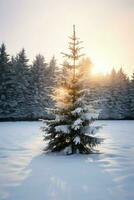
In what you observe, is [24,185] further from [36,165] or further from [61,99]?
[61,99]

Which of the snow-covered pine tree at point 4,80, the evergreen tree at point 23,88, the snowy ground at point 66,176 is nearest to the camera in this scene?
the snowy ground at point 66,176

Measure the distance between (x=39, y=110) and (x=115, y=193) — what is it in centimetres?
5029

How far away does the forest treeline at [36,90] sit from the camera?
53469 millimetres

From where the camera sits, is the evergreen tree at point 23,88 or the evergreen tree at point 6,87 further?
the evergreen tree at point 23,88

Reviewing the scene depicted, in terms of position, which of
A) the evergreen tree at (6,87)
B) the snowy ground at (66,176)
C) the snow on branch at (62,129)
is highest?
the evergreen tree at (6,87)

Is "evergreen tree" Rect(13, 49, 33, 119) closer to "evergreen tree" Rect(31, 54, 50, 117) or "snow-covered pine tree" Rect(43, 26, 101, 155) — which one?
"evergreen tree" Rect(31, 54, 50, 117)

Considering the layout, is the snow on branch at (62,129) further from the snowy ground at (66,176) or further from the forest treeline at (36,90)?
the forest treeline at (36,90)

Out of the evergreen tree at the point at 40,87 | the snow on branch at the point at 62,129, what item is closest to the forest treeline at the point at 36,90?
the evergreen tree at the point at 40,87

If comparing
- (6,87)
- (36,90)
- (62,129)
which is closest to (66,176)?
(62,129)

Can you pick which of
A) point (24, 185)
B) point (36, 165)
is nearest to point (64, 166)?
point (36, 165)

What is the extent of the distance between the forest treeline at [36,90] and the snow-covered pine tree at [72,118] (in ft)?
97.6

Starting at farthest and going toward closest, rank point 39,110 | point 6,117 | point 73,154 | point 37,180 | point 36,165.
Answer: point 39,110 < point 6,117 < point 73,154 < point 36,165 < point 37,180

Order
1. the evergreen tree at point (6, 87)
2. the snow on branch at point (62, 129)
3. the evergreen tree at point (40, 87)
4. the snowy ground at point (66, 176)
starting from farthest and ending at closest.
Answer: the evergreen tree at point (40, 87) < the evergreen tree at point (6, 87) < the snow on branch at point (62, 129) < the snowy ground at point (66, 176)

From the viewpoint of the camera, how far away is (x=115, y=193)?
8023 mm
